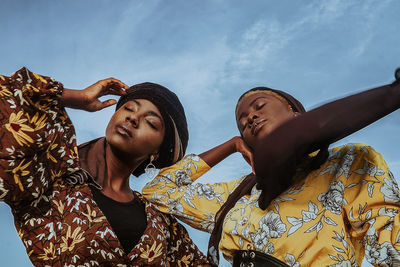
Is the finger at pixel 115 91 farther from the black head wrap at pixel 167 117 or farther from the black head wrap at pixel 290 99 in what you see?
the black head wrap at pixel 290 99

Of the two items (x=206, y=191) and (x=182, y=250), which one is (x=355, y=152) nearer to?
(x=206, y=191)

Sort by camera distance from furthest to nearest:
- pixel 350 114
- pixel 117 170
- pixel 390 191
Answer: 1. pixel 117 170
2. pixel 390 191
3. pixel 350 114

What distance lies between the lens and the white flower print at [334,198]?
1851mm

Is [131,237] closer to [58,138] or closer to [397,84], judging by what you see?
[58,138]

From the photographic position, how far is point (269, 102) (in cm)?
223

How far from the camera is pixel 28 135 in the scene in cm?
181

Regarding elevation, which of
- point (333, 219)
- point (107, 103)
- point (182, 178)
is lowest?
point (333, 219)

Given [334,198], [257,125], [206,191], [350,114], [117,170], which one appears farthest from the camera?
[206,191]

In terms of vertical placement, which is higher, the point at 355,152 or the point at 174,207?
the point at 174,207

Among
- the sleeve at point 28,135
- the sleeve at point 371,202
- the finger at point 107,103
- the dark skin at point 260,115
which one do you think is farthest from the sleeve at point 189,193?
the sleeve at point 371,202

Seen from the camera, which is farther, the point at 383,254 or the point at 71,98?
the point at 71,98

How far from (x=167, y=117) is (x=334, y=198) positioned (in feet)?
3.38

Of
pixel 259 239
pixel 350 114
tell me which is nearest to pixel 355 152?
pixel 350 114

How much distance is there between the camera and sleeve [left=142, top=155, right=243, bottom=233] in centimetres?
251
